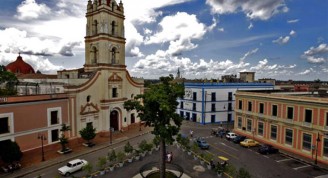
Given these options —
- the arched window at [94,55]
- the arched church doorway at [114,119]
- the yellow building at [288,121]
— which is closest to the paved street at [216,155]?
the yellow building at [288,121]

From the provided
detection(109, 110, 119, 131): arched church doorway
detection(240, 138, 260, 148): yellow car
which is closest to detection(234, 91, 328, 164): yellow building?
detection(240, 138, 260, 148): yellow car

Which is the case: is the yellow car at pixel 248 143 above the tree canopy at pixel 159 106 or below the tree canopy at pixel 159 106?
below

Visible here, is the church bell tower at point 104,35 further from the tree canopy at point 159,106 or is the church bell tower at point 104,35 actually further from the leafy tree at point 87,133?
the tree canopy at point 159,106

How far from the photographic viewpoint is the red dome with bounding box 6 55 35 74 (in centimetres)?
5734

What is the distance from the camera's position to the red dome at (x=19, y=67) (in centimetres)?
5734

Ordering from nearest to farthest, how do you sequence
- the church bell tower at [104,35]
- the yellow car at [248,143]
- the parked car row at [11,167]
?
the parked car row at [11,167]
the yellow car at [248,143]
the church bell tower at [104,35]

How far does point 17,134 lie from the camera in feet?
82.3

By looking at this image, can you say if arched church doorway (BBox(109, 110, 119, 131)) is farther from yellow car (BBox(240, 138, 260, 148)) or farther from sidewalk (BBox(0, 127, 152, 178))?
yellow car (BBox(240, 138, 260, 148))

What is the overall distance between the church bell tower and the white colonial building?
17.4 m

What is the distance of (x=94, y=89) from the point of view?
35.0m

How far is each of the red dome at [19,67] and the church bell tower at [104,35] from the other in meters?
30.8

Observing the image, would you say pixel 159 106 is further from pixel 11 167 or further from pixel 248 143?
pixel 248 143

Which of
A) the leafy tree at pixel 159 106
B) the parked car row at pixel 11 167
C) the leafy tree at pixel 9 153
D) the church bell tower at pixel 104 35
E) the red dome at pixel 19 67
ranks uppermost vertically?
the church bell tower at pixel 104 35

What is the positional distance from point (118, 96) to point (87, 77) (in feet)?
20.9
